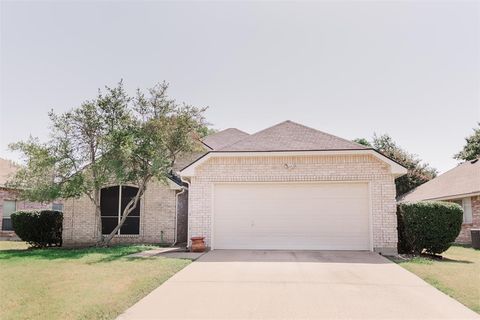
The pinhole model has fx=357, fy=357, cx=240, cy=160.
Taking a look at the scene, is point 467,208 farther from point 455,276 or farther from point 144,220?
point 144,220

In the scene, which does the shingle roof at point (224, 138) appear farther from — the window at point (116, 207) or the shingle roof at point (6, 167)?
the shingle roof at point (6, 167)

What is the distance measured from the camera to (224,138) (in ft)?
76.9

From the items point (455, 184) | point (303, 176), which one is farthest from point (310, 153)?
point (455, 184)

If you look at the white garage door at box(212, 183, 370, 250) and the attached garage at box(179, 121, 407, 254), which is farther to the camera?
the white garage door at box(212, 183, 370, 250)

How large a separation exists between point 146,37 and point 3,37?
463 cm

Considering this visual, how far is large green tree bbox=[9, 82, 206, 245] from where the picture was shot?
1408 cm

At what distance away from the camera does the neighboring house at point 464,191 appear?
60.6ft

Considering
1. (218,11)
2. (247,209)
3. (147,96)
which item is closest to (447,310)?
(247,209)

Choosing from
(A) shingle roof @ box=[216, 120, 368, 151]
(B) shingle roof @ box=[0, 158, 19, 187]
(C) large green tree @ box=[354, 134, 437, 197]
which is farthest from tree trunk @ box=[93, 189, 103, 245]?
(C) large green tree @ box=[354, 134, 437, 197]

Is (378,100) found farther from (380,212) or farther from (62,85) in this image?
(62,85)

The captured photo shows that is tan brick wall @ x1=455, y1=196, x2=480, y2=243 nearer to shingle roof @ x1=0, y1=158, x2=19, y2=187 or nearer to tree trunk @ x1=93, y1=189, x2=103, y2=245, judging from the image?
tree trunk @ x1=93, y1=189, x2=103, y2=245

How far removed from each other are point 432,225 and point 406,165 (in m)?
23.6

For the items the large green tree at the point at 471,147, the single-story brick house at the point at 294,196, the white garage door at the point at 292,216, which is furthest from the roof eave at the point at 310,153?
the large green tree at the point at 471,147

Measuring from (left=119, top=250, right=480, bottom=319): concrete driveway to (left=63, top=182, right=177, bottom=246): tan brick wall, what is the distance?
21.5 feet
